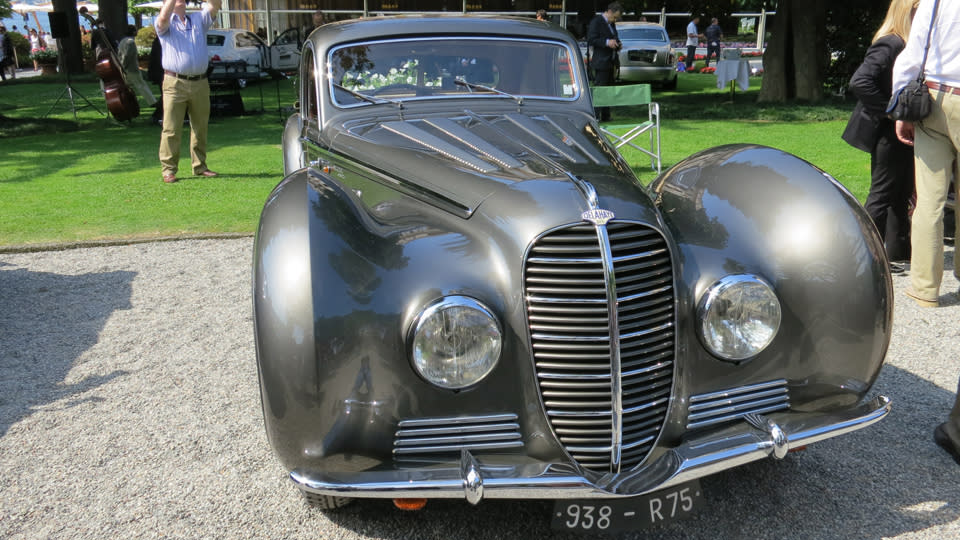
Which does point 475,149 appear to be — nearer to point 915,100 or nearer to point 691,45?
point 915,100

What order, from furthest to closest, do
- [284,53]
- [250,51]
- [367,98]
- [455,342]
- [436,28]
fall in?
[284,53] → [250,51] → [436,28] → [367,98] → [455,342]

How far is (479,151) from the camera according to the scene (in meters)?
3.26

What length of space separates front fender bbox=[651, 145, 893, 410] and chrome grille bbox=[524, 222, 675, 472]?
0.24 metres

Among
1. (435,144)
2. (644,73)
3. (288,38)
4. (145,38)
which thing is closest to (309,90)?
(435,144)

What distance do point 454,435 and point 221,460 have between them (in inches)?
54.6

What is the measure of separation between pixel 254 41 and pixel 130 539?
2232cm

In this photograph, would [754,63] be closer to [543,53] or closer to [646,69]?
[646,69]

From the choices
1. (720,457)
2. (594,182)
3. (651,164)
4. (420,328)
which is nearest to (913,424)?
(720,457)

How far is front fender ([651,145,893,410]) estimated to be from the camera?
2775 millimetres

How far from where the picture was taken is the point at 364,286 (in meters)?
2.51

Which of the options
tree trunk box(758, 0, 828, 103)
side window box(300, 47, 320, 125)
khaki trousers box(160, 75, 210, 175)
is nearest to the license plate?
side window box(300, 47, 320, 125)

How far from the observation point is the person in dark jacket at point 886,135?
17.3 ft

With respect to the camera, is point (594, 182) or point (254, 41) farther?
point (254, 41)

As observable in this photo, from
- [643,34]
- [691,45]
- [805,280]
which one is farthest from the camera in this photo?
[691,45]
